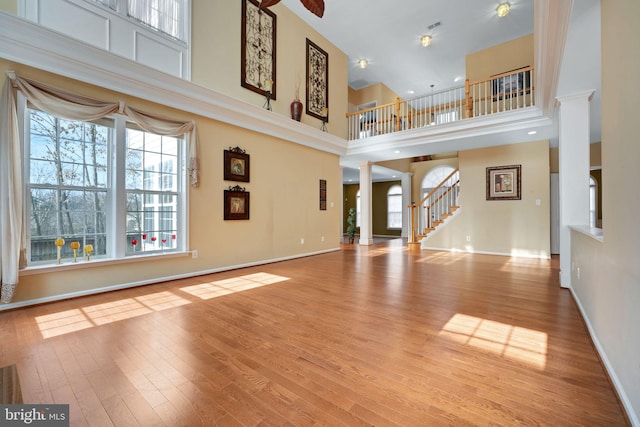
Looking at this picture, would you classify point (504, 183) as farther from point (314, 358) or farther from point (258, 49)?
point (314, 358)

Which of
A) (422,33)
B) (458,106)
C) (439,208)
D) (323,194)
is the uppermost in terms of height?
(422,33)

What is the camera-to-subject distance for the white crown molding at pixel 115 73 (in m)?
2.93

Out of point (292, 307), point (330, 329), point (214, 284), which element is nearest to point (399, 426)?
point (330, 329)

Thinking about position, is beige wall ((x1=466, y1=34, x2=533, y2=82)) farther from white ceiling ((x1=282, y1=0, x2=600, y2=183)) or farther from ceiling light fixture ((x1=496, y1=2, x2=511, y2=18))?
ceiling light fixture ((x1=496, y1=2, x2=511, y2=18))

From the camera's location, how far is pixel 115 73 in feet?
11.6

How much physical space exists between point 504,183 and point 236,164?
6.46 metres

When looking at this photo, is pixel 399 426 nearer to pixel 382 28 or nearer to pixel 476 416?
pixel 476 416

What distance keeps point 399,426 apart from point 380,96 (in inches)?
398

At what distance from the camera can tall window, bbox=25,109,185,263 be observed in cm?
326

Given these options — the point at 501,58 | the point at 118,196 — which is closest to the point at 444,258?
the point at 501,58

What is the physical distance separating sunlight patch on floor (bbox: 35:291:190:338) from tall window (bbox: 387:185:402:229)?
10.6 meters

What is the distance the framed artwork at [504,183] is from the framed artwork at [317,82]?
Result: 179 inches

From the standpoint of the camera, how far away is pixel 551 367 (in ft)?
6.14

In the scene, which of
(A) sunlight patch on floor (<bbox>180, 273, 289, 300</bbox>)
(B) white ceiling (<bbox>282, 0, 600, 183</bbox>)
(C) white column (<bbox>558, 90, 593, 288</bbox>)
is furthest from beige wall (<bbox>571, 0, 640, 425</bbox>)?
(A) sunlight patch on floor (<bbox>180, 273, 289, 300</bbox>)
